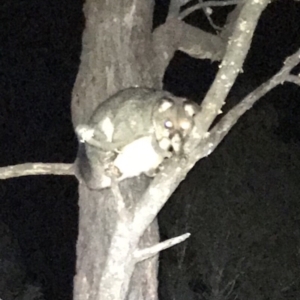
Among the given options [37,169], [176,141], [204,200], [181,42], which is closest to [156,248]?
[176,141]

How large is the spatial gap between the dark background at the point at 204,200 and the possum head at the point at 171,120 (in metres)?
3.84

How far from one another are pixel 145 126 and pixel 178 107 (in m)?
0.16

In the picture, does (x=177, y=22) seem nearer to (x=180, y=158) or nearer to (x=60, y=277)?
(x=180, y=158)

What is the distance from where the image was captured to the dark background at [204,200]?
6617mm

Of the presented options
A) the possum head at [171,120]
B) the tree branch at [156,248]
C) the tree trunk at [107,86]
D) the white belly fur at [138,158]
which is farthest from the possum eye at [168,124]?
the tree branch at [156,248]

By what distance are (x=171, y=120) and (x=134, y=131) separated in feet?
0.57

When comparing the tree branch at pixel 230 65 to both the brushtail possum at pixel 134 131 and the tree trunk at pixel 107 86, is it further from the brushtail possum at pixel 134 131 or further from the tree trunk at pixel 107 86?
the tree trunk at pixel 107 86

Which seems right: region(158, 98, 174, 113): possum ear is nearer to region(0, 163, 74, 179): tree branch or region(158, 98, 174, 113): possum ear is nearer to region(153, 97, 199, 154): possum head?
region(153, 97, 199, 154): possum head

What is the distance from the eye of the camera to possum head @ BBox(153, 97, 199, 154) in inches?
106

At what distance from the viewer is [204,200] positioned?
24.3 feet

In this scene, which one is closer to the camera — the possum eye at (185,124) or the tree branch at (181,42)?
the possum eye at (185,124)

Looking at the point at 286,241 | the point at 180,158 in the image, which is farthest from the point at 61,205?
the point at 180,158

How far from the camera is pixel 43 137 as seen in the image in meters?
6.65

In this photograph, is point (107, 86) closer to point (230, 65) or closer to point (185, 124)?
point (185, 124)
